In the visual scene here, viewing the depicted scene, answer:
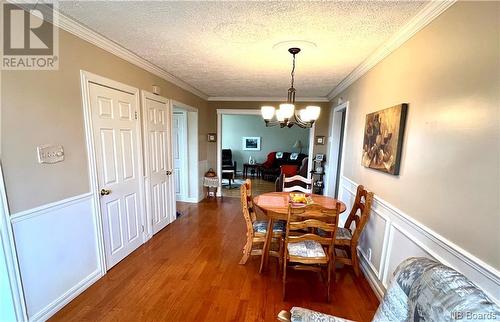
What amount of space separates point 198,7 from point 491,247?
2.19m

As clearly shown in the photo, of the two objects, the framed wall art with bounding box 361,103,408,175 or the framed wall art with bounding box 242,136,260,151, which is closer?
the framed wall art with bounding box 361,103,408,175

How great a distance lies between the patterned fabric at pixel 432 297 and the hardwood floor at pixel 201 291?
0.96 meters

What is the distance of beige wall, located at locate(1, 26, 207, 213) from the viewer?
141 cm

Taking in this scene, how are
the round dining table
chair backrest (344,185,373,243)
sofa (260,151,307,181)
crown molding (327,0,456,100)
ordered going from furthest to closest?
sofa (260,151,307,181), the round dining table, chair backrest (344,185,373,243), crown molding (327,0,456,100)

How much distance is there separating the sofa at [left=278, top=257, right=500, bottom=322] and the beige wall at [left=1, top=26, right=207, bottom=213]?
6.34ft

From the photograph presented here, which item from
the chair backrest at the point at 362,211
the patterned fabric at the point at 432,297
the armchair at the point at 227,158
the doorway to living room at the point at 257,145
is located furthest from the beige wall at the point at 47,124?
the doorway to living room at the point at 257,145

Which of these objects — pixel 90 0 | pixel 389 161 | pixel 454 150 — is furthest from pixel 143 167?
pixel 454 150

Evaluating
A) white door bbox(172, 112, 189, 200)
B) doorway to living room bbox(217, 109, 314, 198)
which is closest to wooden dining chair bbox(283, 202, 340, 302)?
white door bbox(172, 112, 189, 200)

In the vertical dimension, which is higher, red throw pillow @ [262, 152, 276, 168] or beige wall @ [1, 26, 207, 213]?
beige wall @ [1, 26, 207, 213]

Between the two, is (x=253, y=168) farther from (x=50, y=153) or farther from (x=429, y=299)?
(x=429, y=299)

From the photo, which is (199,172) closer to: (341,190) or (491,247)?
(341,190)

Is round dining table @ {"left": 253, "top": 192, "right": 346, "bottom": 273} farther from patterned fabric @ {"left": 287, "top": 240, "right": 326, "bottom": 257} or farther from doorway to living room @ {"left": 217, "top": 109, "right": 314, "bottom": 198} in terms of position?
doorway to living room @ {"left": 217, "top": 109, "right": 314, "bottom": 198}

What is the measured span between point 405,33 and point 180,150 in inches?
159

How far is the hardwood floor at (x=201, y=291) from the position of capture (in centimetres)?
176
